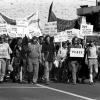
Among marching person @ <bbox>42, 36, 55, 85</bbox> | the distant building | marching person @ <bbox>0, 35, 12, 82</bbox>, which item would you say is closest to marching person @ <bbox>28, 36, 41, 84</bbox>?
marching person @ <bbox>42, 36, 55, 85</bbox>

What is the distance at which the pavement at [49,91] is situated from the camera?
12812 mm

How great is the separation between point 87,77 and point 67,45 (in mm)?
1485

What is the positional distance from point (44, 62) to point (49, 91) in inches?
103

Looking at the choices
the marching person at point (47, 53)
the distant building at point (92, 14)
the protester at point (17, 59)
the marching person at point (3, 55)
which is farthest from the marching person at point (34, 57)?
the distant building at point (92, 14)

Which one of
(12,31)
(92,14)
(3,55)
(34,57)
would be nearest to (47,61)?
(34,57)

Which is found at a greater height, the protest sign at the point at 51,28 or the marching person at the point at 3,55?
the protest sign at the point at 51,28

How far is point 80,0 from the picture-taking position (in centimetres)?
3033

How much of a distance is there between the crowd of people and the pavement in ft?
2.16

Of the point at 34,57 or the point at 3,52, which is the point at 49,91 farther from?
the point at 3,52

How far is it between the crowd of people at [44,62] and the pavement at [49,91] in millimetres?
659

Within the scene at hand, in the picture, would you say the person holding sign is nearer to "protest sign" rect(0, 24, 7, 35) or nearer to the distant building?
"protest sign" rect(0, 24, 7, 35)

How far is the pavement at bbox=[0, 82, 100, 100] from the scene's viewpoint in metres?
12.8

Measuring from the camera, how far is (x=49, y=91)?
560 inches

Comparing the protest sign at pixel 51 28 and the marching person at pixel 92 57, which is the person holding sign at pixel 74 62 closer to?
the marching person at pixel 92 57
